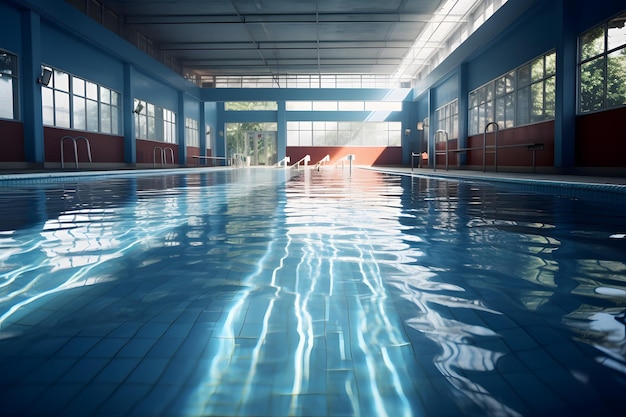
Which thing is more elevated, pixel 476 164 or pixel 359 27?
pixel 359 27

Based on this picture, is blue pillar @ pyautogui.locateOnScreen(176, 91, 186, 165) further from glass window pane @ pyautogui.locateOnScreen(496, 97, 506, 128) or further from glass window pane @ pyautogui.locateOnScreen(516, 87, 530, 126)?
glass window pane @ pyautogui.locateOnScreen(516, 87, 530, 126)

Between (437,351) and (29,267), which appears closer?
(437,351)

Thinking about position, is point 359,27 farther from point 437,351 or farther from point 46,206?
point 437,351

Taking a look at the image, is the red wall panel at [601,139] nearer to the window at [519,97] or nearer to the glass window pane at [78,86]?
the window at [519,97]

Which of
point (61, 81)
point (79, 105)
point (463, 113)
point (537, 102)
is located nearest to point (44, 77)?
point (61, 81)

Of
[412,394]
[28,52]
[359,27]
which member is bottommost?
[412,394]

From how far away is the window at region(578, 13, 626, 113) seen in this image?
389 inches

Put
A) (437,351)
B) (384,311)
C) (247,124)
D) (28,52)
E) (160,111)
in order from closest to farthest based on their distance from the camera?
(437,351) < (384,311) < (28,52) < (160,111) < (247,124)

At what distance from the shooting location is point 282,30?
66.3 feet

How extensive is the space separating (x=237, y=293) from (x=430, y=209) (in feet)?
10.6

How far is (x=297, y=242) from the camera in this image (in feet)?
8.93

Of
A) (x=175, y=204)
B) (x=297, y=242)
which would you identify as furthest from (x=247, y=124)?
(x=297, y=242)

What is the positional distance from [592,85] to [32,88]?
44.2 feet

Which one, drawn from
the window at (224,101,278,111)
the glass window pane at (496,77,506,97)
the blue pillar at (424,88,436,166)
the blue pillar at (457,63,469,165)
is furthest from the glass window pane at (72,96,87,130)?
the window at (224,101,278,111)
